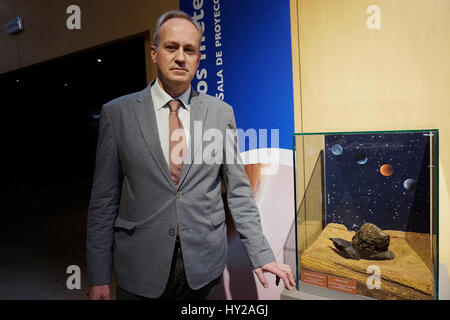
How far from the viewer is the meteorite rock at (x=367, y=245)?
4.31ft

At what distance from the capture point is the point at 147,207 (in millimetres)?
1263

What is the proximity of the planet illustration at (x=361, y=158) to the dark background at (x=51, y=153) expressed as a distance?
2049mm

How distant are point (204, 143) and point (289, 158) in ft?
2.57

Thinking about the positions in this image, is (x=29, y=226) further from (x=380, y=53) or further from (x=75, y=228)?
(x=380, y=53)

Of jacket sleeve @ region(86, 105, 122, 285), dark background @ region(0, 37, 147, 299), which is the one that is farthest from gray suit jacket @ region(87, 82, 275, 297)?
dark background @ region(0, 37, 147, 299)

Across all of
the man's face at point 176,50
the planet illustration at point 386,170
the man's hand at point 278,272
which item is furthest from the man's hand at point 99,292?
the planet illustration at point 386,170


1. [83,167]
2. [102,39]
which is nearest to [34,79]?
[83,167]

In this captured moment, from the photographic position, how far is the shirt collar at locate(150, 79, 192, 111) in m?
1.33

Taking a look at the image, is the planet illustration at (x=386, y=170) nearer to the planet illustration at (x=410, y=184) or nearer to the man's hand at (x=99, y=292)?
the planet illustration at (x=410, y=184)

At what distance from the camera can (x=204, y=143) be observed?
1.29 m

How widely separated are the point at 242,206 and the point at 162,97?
1.93 feet

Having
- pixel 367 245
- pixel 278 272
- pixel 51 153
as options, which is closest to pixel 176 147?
pixel 278 272

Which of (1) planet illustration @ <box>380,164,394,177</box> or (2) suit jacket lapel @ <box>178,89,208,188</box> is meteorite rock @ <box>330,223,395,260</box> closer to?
(1) planet illustration @ <box>380,164,394,177</box>

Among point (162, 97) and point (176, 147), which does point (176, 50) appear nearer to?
point (162, 97)
